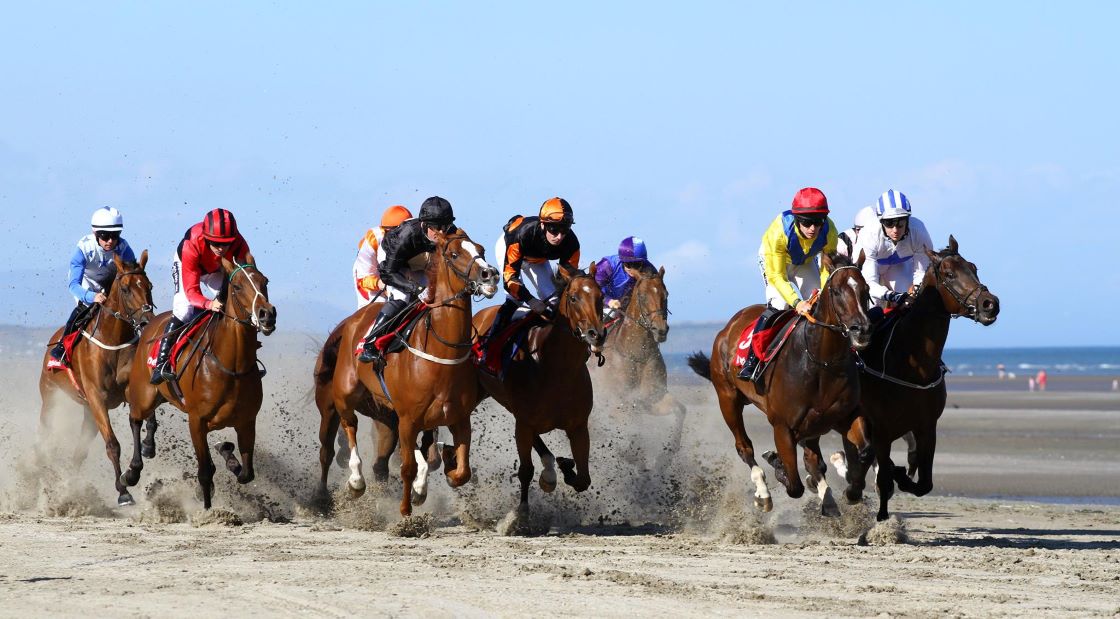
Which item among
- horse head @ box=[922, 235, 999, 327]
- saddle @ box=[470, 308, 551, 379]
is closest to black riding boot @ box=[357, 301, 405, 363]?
saddle @ box=[470, 308, 551, 379]

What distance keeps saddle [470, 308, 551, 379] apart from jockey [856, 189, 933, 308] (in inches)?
110

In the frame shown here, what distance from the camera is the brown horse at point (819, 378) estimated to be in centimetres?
1120

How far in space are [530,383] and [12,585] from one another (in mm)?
4586

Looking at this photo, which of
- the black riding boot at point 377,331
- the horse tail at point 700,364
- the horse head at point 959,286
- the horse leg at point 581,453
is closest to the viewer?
the horse head at point 959,286

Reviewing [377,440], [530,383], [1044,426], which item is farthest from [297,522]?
[1044,426]

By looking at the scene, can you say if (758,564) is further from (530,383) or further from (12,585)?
(12,585)

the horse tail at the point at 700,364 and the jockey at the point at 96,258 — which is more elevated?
the jockey at the point at 96,258

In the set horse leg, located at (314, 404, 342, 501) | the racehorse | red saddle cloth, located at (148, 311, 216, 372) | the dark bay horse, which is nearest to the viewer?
the racehorse

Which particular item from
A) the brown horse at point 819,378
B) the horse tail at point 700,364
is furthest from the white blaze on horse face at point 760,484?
the horse tail at point 700,364

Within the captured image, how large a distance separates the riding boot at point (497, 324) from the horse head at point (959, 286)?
3588 millimetres

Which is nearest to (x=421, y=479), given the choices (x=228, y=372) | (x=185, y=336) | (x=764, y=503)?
(x=228, y=372)

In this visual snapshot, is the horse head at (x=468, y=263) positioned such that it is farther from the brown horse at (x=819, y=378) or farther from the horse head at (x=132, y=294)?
the horse head at (x=132, y=294)

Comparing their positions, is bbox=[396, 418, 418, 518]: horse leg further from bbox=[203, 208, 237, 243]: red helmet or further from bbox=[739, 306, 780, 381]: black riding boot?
bbox=[739, 306, 780, 381]: black riding boot

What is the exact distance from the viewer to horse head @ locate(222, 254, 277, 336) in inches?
492
